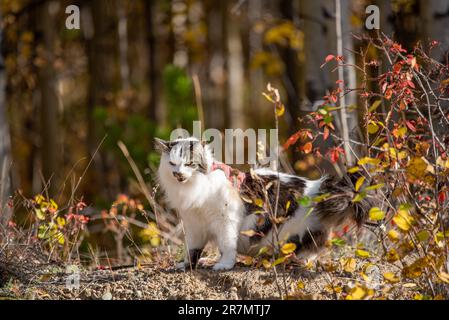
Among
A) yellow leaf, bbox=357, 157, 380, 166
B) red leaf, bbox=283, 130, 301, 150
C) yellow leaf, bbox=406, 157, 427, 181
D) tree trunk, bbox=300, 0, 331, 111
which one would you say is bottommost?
yellow leaf, bbox=406, 157, 427, 181

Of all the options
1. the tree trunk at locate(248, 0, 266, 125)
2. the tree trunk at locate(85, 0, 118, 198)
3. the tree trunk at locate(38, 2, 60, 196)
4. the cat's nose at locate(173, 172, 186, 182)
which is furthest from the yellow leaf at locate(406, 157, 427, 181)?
the tree trunk at locate(248, 0, 266, 125)

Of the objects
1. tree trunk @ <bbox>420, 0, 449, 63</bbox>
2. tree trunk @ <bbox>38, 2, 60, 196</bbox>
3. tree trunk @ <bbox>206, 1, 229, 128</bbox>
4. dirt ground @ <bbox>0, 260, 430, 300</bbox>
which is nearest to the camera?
dirt ground @ <bbox>0, 260, 430, 300</bbox>

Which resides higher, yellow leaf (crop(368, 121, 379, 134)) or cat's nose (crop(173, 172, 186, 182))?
yellow leaf (crop(368, 121, 379, 134))

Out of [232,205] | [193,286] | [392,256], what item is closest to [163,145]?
[232,205]

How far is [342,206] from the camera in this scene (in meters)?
5.02

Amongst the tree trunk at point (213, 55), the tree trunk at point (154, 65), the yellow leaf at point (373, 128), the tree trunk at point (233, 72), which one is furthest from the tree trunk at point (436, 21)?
the tree trunk at point (213, 55)

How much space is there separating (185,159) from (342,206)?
1.21m

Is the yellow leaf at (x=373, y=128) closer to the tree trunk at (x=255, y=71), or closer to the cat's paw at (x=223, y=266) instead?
the cat's paw at (x=223, y=266)

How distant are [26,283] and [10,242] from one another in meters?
0.39

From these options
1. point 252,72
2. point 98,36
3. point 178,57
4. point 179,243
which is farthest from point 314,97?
point 252,72

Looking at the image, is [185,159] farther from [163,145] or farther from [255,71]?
[255,71]

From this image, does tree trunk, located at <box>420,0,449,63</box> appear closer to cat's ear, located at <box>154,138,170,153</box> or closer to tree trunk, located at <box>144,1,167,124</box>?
cat's ear, located at <box>154,138,170,153</box>

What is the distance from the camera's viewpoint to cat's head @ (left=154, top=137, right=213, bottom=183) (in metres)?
4.86
